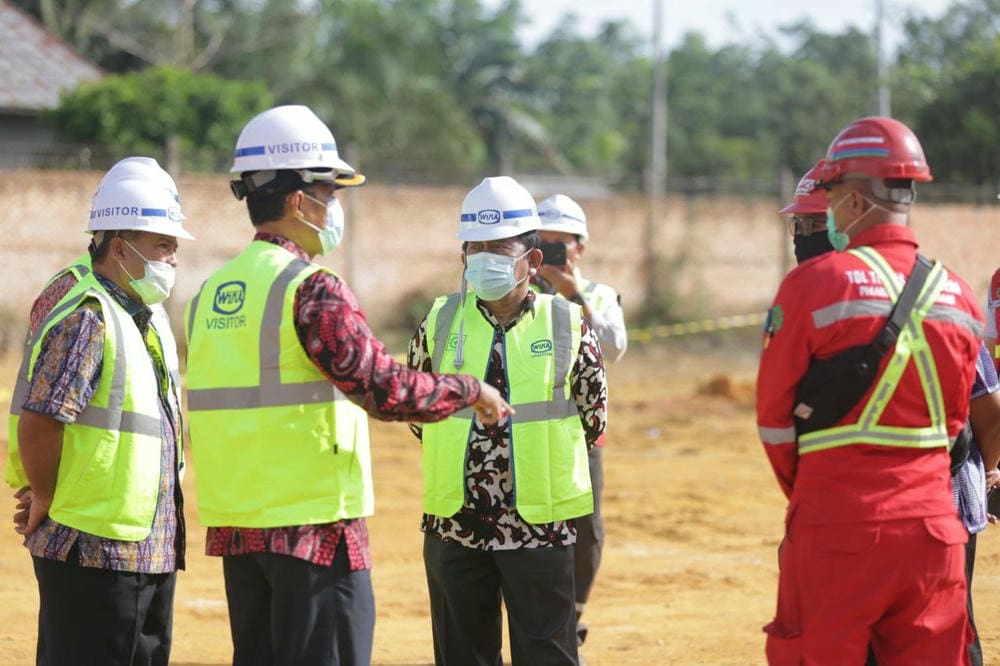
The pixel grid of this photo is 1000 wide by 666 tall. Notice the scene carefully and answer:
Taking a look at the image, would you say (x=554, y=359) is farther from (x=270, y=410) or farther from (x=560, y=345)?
(x=270, y=410)

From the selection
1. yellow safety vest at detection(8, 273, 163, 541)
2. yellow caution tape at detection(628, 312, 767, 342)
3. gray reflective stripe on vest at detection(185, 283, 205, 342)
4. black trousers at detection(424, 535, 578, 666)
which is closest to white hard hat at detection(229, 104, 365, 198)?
gray reflective stripe on vest at detection(185, 283, 205, 342)

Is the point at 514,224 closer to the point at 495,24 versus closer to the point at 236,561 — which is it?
the point at 236,561

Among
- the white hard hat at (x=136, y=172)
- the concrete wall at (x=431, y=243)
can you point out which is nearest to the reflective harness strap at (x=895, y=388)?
the white hard hat at (x=136, y=172)

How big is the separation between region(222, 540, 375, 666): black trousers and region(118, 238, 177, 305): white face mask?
1118 millimetres

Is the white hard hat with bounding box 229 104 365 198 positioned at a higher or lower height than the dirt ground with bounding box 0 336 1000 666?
higher

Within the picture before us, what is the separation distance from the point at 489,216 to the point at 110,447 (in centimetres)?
178

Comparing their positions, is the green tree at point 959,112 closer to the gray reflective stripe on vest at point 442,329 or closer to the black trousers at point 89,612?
the gray reflective stripe on vest at point 442,329

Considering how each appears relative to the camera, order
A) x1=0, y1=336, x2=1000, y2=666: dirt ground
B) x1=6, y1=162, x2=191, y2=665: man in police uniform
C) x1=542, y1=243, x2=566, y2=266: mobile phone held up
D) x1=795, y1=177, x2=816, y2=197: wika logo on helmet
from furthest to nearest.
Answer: x1=0, y1=336, x2=1000, y2=666: dirt ground → x1=542, y1=243, x2=566, y2=266: mobile phone held up → x1=795, y1=177, x2=816, y2=197: wika logo on helmet → x1=6, y1=162, x2=191, y2=665: man in police uniform

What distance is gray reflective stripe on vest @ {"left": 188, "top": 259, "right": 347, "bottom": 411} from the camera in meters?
4.14

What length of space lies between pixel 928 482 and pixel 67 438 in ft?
9.46

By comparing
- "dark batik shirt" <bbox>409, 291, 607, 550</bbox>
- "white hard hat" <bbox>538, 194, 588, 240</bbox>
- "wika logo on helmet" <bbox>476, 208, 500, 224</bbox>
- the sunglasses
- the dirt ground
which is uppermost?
"white hard hat" <bbox>538, 194, 588, 240</bbox>

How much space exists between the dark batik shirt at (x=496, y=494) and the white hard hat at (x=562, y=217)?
1819 mm

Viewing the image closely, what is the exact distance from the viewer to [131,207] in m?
4.91

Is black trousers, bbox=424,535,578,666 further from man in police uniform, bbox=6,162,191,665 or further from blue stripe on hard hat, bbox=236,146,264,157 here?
blue stripe on hard hat, bbox=236,146,264,157
